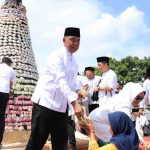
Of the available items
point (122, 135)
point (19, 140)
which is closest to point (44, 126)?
point (122, 135)

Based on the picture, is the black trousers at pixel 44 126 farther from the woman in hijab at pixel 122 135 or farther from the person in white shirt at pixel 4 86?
the person in white shirt at pixel 4 86

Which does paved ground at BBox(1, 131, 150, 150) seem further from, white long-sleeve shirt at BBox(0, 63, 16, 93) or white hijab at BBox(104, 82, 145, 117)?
white hijab at BBox(104, 82, 145, 117)

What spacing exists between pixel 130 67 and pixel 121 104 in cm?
3968

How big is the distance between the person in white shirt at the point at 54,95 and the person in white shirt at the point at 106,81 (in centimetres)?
297

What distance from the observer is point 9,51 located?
1102 centimetres

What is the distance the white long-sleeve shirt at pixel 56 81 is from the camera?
4.61m

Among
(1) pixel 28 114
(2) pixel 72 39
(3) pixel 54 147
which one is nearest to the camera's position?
(2) pixel 72 39

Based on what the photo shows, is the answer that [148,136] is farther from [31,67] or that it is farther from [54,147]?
[54,147]

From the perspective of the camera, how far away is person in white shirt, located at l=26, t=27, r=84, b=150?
15.2ft

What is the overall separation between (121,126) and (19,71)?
291 inches

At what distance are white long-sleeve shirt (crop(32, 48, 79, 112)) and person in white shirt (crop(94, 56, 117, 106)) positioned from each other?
2991mm

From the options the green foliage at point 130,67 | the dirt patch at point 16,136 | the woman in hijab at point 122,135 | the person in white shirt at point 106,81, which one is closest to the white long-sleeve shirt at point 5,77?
the person in white shirt at point 106,81

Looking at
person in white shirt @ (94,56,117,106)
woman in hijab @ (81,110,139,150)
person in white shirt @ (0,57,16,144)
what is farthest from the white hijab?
person in white shirt @ (0,57,16,144)

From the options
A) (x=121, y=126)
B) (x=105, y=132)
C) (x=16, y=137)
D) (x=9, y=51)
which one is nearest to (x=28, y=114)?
(x=16, y=137)
